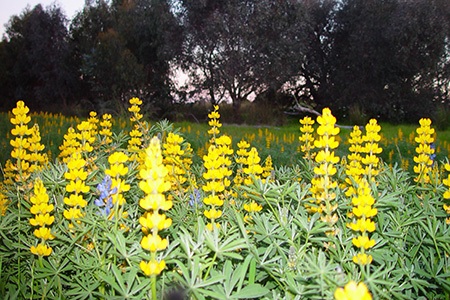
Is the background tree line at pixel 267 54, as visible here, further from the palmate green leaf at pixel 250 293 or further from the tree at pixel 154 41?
the palmate green leaf at pixel 250 293

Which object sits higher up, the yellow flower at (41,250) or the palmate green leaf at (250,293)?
the palmate green leaf at (250,293)

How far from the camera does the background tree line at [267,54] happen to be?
14781 millimetres

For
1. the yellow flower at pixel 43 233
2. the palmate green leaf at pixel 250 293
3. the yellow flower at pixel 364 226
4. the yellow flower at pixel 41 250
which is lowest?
the yellow flower at pixel 41 250

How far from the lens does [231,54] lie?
15.0 metres

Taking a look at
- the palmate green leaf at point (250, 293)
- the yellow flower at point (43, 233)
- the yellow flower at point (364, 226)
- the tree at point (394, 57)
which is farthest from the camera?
the tree at point (394, 57)

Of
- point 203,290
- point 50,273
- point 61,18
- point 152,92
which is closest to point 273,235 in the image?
point 203,290

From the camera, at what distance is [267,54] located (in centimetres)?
1520

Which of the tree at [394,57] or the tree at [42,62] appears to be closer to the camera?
the tree at [394,57]

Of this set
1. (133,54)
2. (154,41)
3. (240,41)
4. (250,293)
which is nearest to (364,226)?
(250,293)

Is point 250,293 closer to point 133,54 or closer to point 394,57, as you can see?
point 394,57

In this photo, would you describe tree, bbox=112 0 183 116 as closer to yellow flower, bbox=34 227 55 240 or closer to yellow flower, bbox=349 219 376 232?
yellow flower, bbox=34 227 55 240

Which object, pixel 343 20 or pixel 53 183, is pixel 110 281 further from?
pixel 343 20

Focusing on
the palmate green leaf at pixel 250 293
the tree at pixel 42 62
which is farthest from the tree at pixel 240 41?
the palmate green leaf at pixel 250 293

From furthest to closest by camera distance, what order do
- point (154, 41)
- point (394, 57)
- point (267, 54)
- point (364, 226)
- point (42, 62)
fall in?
point (42, 62) → point (154, 41) → point (267, 54) → point (394, 57) → point (364, 226)
